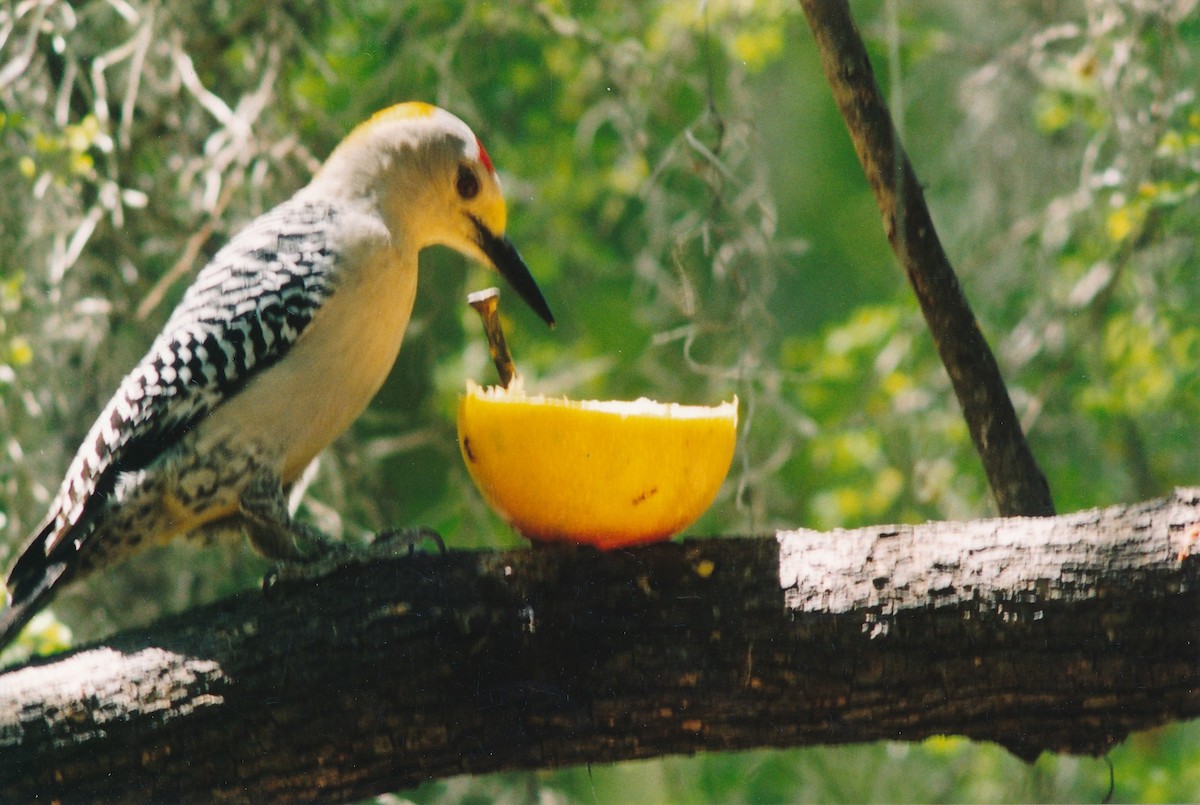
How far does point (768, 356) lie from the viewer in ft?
14.4

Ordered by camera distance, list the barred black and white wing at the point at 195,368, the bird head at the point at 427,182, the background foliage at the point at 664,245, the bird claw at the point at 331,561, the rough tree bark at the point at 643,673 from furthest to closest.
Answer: the background foliage at the point at 664,245 < the bird head at the point at 427,182 < the barred black and white wing at the point at 195,368 < the bird claw at the point at 331,561 < the rough tree bark at the point at 643,673

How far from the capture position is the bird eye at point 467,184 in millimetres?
2168

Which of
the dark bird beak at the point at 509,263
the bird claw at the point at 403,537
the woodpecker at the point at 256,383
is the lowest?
the bird claw at the point at 403,537

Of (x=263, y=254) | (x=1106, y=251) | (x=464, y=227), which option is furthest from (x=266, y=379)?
(x=1106, y=251)

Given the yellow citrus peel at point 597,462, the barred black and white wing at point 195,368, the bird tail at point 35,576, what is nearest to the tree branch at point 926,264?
the yellow citrus peel at point 597,462

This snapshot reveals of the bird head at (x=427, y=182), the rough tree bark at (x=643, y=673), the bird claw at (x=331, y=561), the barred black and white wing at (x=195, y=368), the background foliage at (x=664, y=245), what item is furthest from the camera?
the background foliage at (x=664, y=245)

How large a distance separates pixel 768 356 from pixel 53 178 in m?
2.73

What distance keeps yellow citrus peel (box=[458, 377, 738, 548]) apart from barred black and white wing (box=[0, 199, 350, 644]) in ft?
1.57

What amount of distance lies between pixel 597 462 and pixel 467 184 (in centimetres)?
82

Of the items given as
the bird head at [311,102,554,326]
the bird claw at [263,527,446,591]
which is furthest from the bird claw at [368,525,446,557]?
the bird head at [311,102,554,326]

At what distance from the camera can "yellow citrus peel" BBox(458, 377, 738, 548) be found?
1.62 metres

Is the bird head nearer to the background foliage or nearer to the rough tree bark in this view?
the background foliage

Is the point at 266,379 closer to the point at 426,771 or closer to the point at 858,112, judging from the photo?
the point at 426,771

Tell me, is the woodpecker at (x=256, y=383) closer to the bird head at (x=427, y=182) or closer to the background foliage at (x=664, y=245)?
the bird head at (x=427, y=182)
